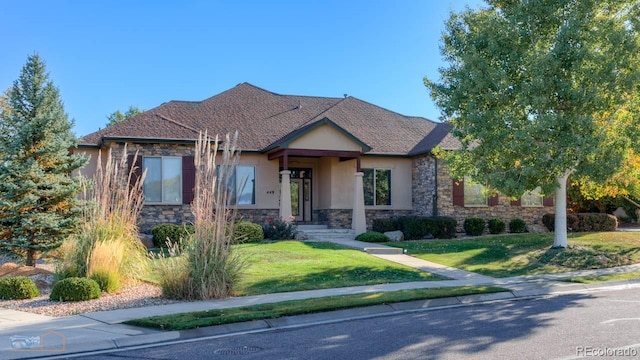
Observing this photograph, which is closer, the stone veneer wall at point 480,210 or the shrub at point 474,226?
the shrub at point 474,226

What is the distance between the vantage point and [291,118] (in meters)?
26.1

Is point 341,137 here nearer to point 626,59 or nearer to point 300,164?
point 300,164

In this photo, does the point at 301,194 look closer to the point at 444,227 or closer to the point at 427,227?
the point at 427,227

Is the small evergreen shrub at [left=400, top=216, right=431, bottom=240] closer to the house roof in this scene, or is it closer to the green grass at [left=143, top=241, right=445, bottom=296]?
the house roof

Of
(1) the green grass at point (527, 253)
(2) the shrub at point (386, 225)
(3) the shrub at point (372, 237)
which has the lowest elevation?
(1) the green grass at point (527, 253)

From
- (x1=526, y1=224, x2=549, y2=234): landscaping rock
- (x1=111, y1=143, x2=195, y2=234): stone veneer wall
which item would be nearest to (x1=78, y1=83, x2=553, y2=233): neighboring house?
(x1=111, y1=143, x2=195, y2=234): stone veneer wall

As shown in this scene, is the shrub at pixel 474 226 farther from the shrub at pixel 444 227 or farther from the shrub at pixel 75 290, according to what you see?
the shrub at pixel 75 290

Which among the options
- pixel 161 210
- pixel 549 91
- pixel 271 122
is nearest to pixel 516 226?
pixel 549 91

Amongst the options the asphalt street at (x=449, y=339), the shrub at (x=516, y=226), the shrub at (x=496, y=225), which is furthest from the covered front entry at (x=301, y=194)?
the asphalt street at (x=449, y=339)

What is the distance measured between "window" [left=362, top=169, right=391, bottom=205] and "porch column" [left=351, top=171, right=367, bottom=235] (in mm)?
2144

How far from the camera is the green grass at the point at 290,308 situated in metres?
8.27

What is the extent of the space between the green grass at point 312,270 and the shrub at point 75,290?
1154 millimetres

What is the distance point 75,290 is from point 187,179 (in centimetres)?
1113

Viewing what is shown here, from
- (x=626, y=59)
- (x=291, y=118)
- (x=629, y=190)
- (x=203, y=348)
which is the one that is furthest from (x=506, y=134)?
(x=291, y=118)
